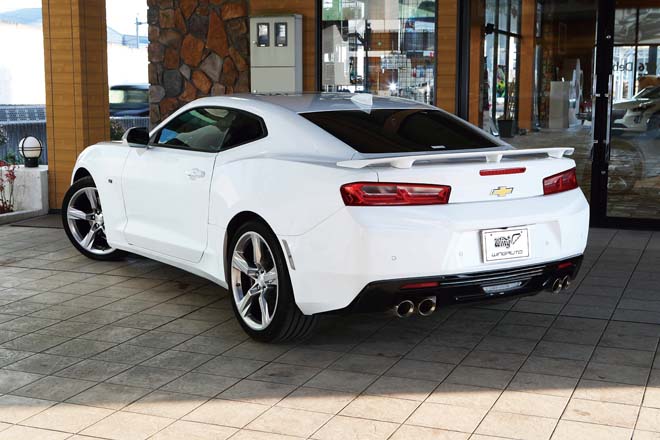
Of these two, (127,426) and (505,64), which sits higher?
(505,64)

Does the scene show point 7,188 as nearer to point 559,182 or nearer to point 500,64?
point 500,64

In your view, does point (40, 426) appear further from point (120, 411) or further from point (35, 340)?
point (35, 340)

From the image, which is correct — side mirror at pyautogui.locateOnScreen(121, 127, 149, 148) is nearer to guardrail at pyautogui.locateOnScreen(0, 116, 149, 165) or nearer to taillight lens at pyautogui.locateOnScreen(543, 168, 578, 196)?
taillight lens at pyautogui.locateOnScreen(543, 168, 578, 196)

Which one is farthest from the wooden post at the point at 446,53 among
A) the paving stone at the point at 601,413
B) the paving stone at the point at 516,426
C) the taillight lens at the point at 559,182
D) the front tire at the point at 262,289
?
the paving stone at the point at 516,426

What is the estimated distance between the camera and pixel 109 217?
6.93 metres

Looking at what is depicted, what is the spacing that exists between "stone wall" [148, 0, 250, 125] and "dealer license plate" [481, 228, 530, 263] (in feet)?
20.9

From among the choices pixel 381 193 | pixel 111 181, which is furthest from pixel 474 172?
pixel 111 181

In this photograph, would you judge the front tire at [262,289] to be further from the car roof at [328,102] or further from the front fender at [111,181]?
the front fender at [111,181]

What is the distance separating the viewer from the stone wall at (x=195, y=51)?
10695mm

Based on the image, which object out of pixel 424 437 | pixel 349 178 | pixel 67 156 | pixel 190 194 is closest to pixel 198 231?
pixel 190 194

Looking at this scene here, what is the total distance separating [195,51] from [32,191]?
8.17 feet

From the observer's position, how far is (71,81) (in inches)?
408

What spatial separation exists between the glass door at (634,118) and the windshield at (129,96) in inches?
633

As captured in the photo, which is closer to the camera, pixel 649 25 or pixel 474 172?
pixel 474 172
